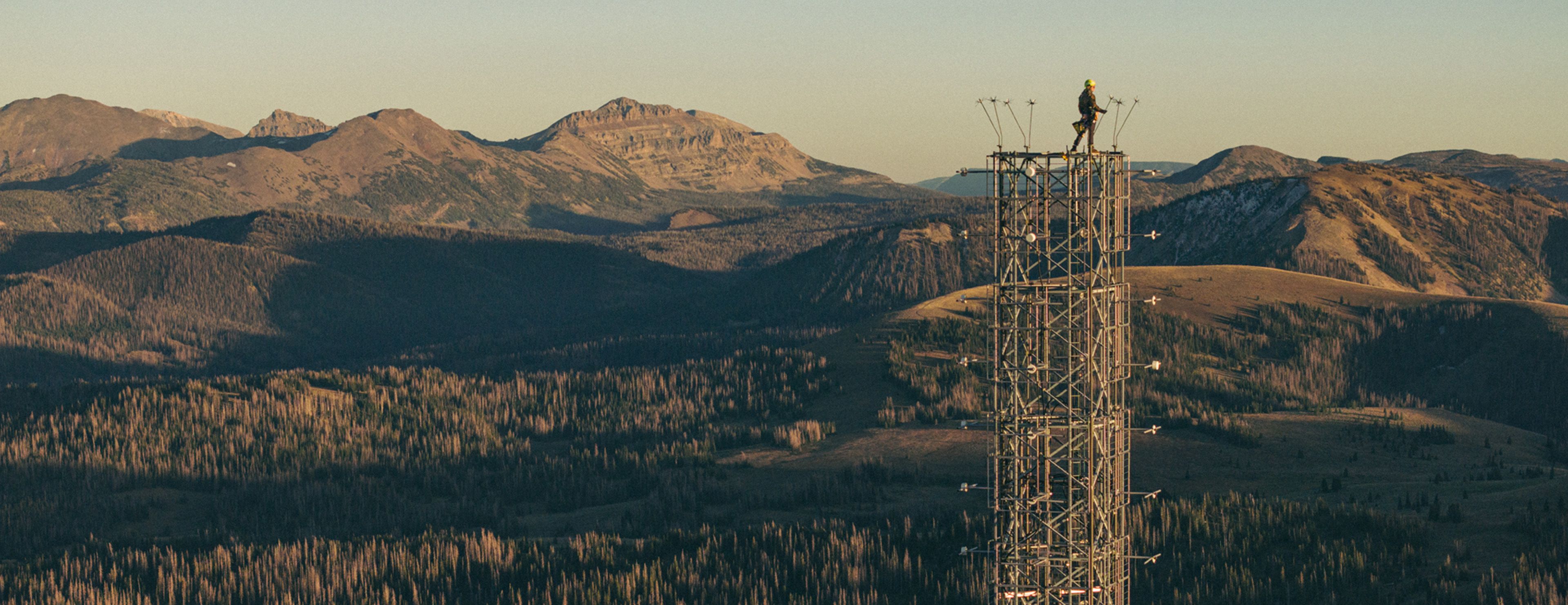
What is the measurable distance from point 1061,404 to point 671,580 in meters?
Result: 122

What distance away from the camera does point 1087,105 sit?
6788 cm

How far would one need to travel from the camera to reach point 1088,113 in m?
68.1

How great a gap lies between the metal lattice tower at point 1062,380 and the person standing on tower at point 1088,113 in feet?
2.31

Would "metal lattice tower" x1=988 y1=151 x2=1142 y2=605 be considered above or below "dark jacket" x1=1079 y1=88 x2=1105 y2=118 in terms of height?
below

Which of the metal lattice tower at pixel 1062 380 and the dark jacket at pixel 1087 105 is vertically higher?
the dark jacket at pixel 1087 105

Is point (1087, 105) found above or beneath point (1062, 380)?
above

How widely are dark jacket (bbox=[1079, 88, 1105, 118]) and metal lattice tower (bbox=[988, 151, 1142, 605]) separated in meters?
1.68

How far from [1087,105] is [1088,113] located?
13.8 inches

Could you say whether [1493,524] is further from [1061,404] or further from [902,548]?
[1061,404]

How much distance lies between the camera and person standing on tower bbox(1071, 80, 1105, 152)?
67438mm

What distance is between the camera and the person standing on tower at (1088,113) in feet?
221

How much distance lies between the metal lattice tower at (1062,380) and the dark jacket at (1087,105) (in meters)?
1.68

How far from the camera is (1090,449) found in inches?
2753

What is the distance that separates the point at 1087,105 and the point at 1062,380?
10644 mm
